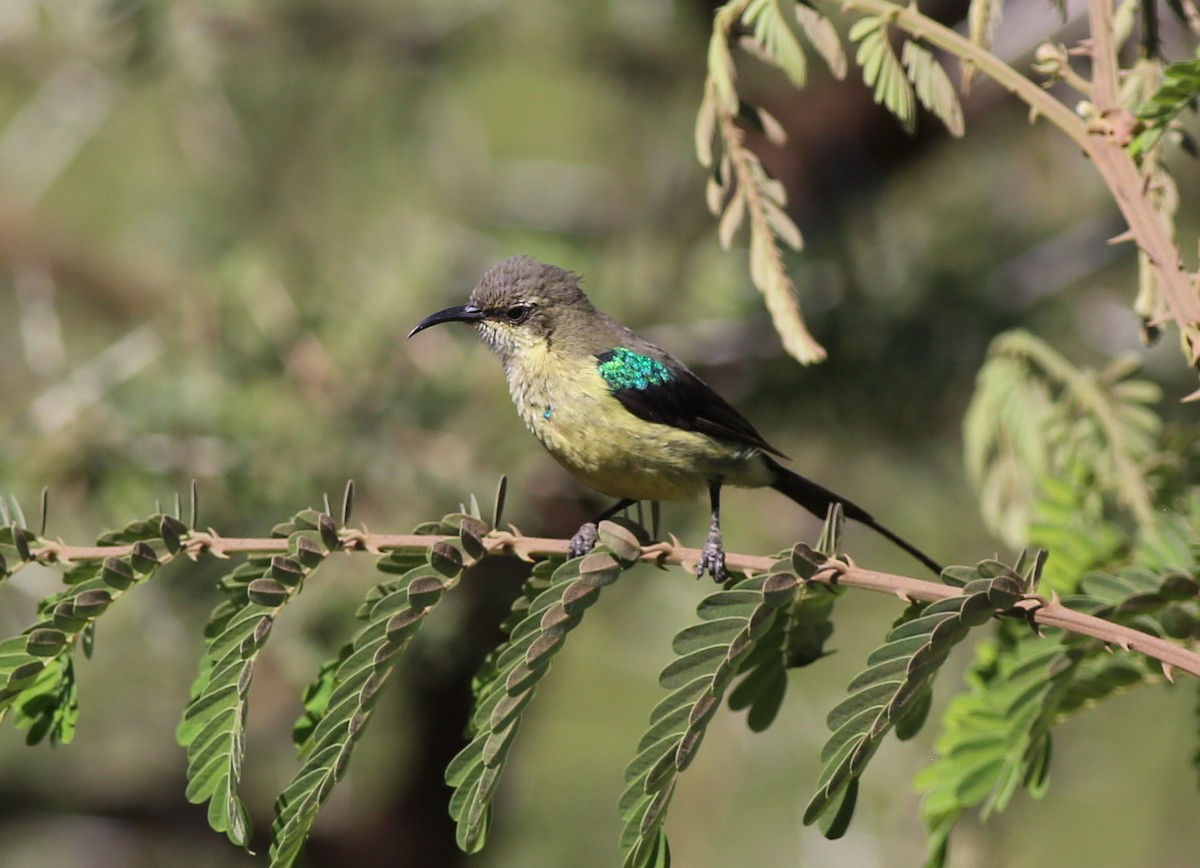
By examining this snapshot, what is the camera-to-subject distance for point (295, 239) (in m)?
7.97

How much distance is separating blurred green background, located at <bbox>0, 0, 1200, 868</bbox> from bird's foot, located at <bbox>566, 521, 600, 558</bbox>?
1.87 metres

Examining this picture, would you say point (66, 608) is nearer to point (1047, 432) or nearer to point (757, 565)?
point (757, 565)

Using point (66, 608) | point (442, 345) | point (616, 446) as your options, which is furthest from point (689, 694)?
point (442, 345)

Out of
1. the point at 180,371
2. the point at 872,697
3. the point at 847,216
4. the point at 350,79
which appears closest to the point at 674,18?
the point at 847,216

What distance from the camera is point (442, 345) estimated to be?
6.29 meters

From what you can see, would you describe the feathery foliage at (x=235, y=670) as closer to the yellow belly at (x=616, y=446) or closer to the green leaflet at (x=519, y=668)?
the green leaflet at (x=519, y=668)

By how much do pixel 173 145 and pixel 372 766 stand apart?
15.0 ft

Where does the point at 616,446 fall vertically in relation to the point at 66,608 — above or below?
below

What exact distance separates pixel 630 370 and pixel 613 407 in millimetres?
194

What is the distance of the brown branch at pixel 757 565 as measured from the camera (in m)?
1.97

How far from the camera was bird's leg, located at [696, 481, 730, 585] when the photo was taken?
8.45 ft

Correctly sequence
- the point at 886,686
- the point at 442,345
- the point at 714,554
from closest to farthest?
the point at 886,686 → the point at 714,554 → the point at 442,345

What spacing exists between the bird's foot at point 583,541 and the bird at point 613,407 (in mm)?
17

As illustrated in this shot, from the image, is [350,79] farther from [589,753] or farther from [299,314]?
[589,753]
